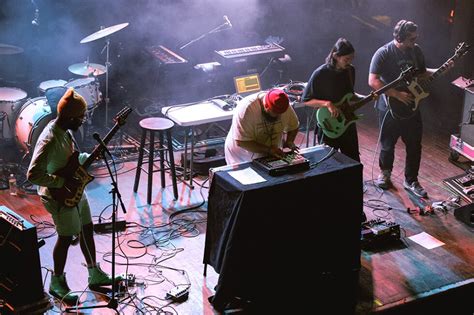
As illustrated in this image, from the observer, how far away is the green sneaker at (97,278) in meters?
5.99

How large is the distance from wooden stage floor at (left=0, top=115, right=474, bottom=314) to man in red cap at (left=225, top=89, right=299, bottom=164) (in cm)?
120

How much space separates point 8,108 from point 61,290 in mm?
3335

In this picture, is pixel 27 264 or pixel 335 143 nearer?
pixel 27 264

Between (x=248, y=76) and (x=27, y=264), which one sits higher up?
(x=248, y=76)

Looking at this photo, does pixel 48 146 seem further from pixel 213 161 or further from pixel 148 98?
pixel 148 98

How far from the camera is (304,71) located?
1136cm

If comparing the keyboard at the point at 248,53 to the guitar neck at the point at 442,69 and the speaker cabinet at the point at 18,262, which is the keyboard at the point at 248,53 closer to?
the guitar neck at the point at 442,69

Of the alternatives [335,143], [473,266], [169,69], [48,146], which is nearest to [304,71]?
[169,69]

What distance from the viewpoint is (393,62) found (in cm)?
763

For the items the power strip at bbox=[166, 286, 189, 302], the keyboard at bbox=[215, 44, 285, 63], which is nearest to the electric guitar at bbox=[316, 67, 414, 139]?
the power strip at bbox=[166, 286, 189, 302]

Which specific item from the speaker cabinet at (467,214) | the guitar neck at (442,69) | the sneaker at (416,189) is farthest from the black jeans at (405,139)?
the speaker cabinet at (467,214)

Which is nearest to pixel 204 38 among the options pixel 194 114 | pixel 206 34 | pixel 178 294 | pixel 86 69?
pixel 206 34

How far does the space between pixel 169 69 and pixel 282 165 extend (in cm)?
429

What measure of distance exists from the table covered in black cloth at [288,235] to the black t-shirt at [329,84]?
35.3 inches
